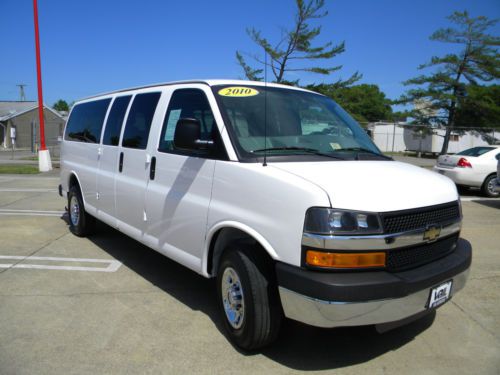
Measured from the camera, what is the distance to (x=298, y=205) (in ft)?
8.66

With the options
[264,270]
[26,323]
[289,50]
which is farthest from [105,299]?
[289,50]

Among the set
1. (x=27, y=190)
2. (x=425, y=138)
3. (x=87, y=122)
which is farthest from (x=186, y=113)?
(x=425, y=138)

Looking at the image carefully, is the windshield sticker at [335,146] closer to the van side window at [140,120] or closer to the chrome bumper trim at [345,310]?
the chrome bumper trim at [345,310]

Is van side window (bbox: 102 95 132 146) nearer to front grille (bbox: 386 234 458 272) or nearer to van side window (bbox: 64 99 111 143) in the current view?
van side window (bbox: 64 99 111 143)

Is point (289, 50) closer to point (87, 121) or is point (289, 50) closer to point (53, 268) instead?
point (87, 121)

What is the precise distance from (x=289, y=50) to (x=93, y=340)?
19.7 m

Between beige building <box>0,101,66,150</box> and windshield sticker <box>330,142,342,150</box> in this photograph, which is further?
beige building <box>0,101,66,150</box>

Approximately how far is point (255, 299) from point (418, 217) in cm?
123

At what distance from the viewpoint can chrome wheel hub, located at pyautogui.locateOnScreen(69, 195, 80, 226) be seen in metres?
6.34

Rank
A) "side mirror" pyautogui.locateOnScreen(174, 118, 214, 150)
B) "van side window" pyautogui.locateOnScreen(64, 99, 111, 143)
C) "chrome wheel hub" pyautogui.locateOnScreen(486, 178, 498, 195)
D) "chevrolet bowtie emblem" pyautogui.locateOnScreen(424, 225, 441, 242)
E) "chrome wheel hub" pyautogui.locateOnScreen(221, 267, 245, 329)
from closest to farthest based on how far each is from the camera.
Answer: "chevrolet bowtie emblem" pyautogui.locateOnScreen(424, 225, 441, 242), "chrome wheel hub" pyautogui.locateOnScreen(221, 267, 245, 329), "side mirror" pyautogui.locateOnScreen(174, 118, 214, 150), "van side window" pyautogui.locateOnScreen(64, 99, 111, 143), "chrome wheel hub" pyautogui.locateOnScreen(486, 178, 498, 195)

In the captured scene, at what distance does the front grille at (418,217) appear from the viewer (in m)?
2.66

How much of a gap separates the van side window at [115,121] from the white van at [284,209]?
360 mm

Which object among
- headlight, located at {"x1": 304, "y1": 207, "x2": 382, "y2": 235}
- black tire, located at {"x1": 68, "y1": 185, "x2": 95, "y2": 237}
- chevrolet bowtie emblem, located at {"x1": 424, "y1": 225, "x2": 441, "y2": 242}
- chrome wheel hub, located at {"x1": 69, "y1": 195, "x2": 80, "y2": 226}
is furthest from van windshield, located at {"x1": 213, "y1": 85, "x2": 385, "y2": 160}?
chrome wheel hub, located at {"x1": 69, "y1": 195, "x2": 80, "y2": 226}

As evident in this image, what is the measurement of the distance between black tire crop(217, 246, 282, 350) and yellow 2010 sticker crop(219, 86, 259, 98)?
1.34 metres
